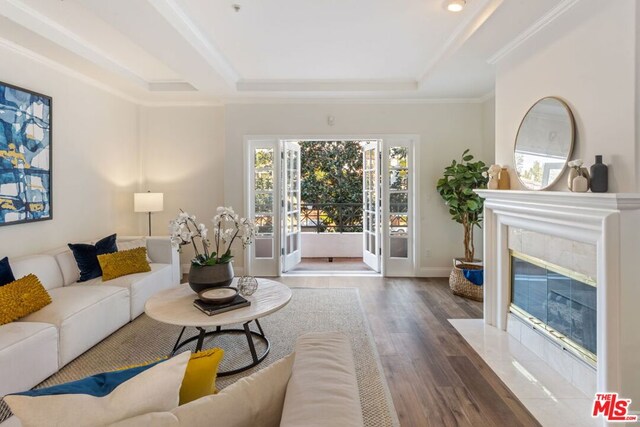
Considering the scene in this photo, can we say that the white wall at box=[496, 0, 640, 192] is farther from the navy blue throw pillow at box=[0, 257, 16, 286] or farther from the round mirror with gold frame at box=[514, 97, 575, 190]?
the navy blue throw pillow at box=[0, 257, 16, 286]

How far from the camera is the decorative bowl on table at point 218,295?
239 centimetres

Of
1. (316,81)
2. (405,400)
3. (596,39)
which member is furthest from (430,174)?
(405,400)

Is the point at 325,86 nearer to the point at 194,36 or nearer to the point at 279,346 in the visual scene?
the point at 194,36

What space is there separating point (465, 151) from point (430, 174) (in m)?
0.60

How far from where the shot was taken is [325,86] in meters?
4.61

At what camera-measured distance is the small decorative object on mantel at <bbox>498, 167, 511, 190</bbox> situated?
10.2 ft

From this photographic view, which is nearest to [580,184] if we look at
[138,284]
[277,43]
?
[277,43]

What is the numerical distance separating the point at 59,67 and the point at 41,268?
84.4 inches

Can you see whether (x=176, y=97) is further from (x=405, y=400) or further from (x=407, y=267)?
(x=405, y=400)

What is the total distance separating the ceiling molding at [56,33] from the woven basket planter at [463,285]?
4.73 metres

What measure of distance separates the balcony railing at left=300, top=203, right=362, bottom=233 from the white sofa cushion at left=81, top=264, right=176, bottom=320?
4.02 metres

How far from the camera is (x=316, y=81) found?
4586 mm

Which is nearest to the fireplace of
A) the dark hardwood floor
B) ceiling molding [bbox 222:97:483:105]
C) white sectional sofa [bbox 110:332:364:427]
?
the dark hardwood floor

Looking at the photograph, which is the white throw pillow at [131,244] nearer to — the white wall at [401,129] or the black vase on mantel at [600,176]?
the white wall at [401,129]
